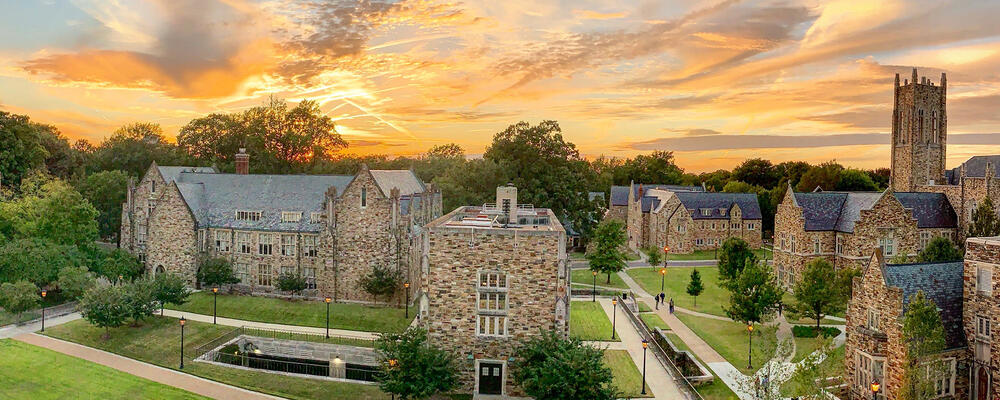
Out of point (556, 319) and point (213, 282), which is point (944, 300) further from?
point (213, 282)

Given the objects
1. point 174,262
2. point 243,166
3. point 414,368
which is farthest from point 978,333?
point 243,166

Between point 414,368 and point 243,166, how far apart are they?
130 feet

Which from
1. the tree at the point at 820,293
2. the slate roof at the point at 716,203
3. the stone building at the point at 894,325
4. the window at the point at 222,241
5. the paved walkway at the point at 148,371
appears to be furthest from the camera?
the slate roof at the point at 716,203

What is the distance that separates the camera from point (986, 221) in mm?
46969

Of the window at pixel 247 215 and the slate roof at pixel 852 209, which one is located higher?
the slate roof at pixel 852 209

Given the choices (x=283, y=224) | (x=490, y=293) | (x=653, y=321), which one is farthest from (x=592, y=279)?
(x=490, y=293)

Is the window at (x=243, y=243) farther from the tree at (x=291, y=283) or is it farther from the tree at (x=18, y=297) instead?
the tree at (x=18, y=297)

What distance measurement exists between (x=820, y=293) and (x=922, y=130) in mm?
40327

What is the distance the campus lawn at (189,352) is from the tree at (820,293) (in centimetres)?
2654

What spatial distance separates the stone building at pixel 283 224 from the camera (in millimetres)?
45250

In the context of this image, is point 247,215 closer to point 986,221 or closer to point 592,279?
point 592,279

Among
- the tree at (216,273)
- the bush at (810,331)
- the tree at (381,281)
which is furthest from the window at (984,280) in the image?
the tree at (216,273)

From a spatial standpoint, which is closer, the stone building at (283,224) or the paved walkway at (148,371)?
the paved walkway at (148,371)

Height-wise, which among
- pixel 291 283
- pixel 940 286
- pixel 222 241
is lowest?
pixel 291 283
